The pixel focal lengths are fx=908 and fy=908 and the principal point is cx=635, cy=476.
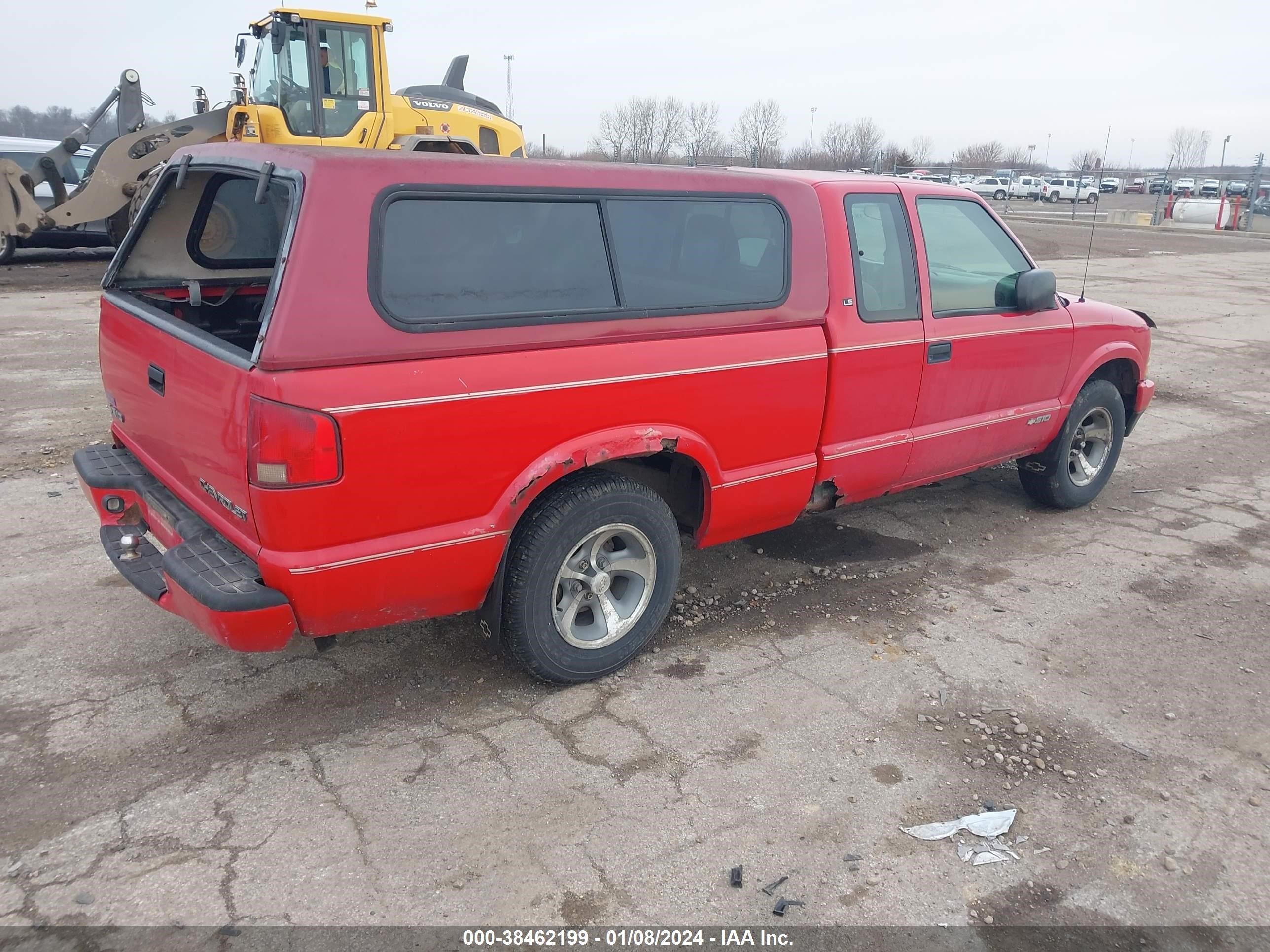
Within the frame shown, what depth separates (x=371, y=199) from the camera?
9.34ft

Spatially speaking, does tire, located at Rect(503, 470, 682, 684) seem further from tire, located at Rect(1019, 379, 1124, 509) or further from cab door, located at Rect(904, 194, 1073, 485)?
tire, located at Rect(1019, 379, 1124, 509)

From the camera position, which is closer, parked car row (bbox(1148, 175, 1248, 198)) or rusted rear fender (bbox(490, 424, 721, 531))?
rusted rear fender (bbox(490, 424, 721, 531))

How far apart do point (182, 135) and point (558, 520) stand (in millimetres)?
12186

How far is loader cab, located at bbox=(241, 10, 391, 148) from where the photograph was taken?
11117mm

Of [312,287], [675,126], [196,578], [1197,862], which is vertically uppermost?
[675,126]

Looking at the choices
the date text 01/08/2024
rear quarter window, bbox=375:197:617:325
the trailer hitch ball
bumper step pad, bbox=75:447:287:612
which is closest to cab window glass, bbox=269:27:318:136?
bumper step pad, bbox=75:447:287:612

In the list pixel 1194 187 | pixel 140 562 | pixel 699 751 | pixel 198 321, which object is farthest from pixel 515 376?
pixel 1194 187

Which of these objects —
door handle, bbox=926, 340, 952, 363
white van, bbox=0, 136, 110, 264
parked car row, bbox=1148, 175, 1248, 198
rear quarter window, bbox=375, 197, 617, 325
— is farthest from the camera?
parked car row, bbox=1148, 175, 1248, 198

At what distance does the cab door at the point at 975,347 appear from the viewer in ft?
14.7

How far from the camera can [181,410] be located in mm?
3172

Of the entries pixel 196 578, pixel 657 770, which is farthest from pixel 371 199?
pixel 657 770

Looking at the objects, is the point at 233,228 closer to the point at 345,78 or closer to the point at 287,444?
the point at 287,444

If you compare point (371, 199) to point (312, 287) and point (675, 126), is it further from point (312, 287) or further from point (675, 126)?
point (675, 126)

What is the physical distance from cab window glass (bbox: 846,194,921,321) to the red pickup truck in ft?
0.05
